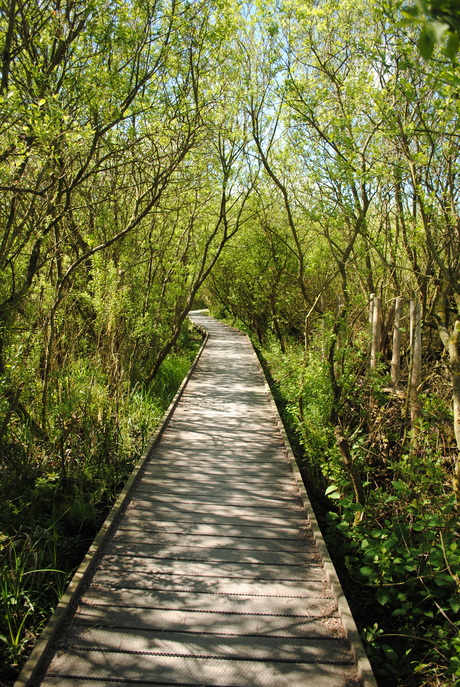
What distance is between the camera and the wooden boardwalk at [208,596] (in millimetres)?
2809

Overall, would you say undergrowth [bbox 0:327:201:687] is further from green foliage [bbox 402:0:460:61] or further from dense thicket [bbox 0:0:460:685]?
green foliage [bbox 402:0:460:61]

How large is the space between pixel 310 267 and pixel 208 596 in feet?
24.9

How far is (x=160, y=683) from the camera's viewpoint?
8.86ft

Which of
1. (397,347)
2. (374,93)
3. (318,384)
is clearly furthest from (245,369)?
(374,93)

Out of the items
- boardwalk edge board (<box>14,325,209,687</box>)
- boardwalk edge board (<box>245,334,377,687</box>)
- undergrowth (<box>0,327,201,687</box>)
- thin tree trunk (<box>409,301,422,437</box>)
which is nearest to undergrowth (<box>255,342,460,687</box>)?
thin tree trunk (<box>409,301,422,437</box>)

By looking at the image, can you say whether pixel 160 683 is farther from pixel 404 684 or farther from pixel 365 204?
pixel 365 204

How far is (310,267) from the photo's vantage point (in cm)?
1004

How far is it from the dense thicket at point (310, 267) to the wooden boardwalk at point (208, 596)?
58cm

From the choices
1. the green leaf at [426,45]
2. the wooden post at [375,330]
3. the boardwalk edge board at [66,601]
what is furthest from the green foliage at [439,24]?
the wooden post at [375,330]

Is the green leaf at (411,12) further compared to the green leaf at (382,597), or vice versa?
the green leaf at (382,597)

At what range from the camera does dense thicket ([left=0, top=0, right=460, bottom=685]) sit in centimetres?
405

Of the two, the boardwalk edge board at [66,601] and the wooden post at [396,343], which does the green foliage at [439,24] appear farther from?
the wooden post at [396,343]

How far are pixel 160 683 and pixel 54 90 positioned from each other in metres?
5.42

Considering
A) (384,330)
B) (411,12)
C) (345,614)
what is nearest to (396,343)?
(384,330)
